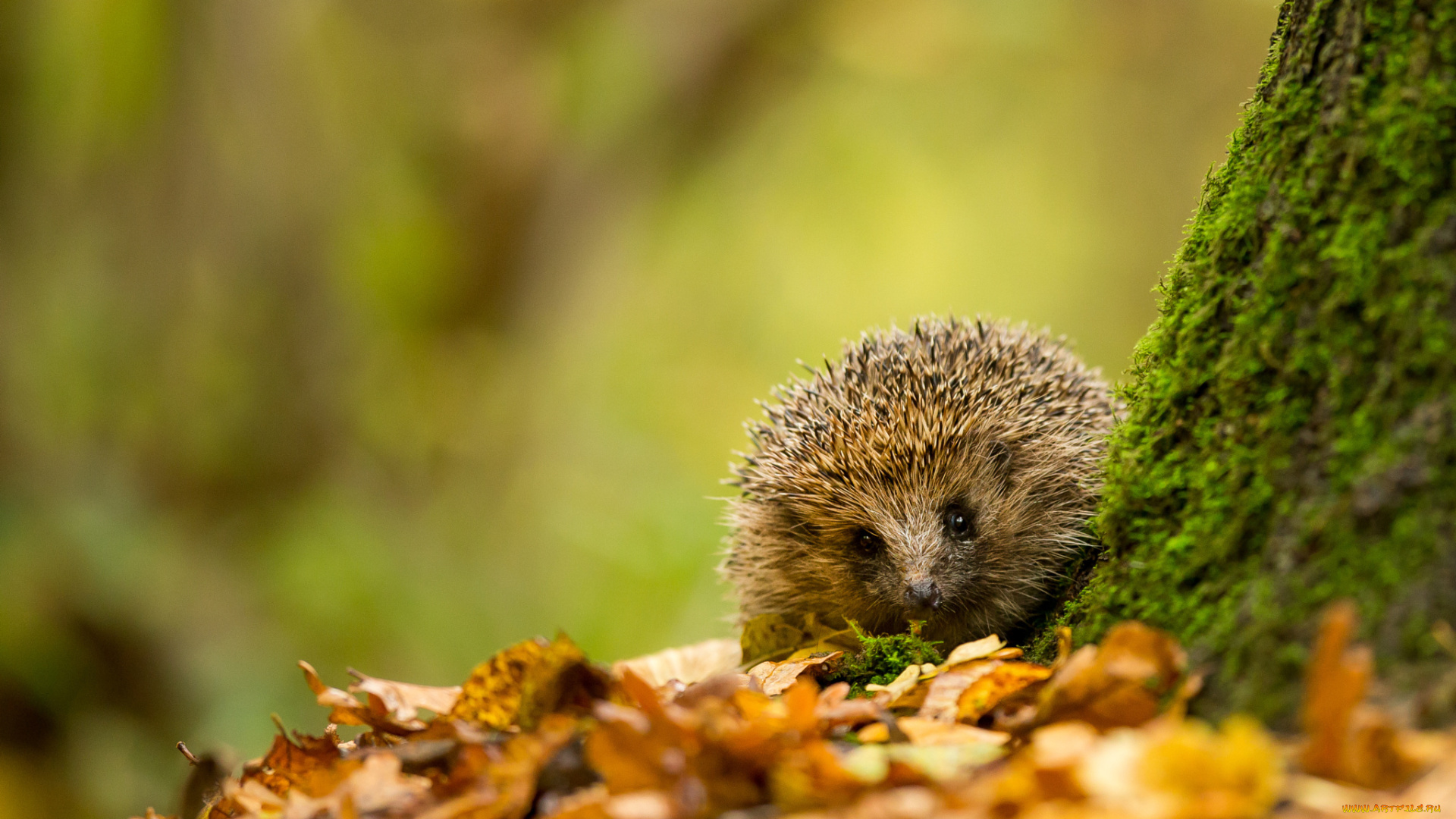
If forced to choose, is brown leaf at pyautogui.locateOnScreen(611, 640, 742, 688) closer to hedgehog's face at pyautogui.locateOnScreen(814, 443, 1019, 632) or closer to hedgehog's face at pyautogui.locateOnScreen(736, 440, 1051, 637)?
hedgehog's face at pyautogui.locateOnScreen(736, 440, 1051, 637)

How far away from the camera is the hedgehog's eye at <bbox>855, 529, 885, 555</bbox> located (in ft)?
14.5

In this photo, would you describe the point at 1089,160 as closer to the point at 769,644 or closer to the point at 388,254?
the point at 388,254

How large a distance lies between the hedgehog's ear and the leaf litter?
51.0 inches

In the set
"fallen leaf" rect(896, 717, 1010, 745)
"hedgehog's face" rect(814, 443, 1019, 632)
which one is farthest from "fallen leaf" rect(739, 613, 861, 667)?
"fallen leaf" rect(896, 717, 1010, 745)

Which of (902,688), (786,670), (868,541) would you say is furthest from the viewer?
(868,541)

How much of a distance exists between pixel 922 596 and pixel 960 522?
489 millimetres

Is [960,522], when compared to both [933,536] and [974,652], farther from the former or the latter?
[974,652]

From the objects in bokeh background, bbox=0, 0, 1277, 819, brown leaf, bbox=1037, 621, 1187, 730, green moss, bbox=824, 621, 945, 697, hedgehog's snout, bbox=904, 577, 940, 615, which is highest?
bokeh background, bbox=0, 0, 1277, 819

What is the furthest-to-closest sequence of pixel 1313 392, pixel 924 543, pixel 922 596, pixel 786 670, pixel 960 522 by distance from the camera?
pixel 960 522, pixel 924 543, pixel 922 596, pixel 786 670, pixel 1313 392

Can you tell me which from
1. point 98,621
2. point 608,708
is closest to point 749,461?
point 608,708

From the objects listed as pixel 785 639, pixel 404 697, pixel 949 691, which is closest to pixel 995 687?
pixel 949 691

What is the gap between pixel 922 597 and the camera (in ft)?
13.0

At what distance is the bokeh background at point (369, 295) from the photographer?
8.34 metres

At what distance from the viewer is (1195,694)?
2246 millimetres
